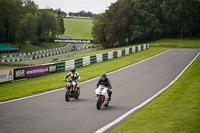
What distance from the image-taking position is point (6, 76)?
22.6 meters


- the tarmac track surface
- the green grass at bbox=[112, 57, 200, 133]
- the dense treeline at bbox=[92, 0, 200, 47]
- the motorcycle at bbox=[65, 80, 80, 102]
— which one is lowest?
the tarmac track surface

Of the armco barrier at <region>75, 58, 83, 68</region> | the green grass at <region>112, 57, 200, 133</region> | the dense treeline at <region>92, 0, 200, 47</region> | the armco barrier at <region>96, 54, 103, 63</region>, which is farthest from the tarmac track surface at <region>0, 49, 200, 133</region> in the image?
the dense treeline at <region>92, 0, 200, 47</region>

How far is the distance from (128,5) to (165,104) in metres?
64.1

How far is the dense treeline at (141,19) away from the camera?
7212cm

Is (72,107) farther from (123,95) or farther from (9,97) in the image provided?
(9,97)

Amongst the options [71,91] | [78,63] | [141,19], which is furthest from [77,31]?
[71,91]

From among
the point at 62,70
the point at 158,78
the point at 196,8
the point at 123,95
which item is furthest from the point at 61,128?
the point at 196,8

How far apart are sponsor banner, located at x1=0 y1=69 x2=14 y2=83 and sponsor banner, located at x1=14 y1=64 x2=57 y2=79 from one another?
442mm

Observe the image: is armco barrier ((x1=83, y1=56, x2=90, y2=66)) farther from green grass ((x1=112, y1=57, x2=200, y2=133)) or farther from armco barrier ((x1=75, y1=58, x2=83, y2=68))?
green grass ((x1=112, y1=57, x2=200, y2=133))

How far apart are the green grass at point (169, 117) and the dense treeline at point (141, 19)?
192ft

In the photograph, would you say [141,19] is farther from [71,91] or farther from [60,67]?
[71,91]

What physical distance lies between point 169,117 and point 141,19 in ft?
220

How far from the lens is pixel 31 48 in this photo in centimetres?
8406

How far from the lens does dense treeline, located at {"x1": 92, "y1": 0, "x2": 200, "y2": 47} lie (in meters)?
72.1
